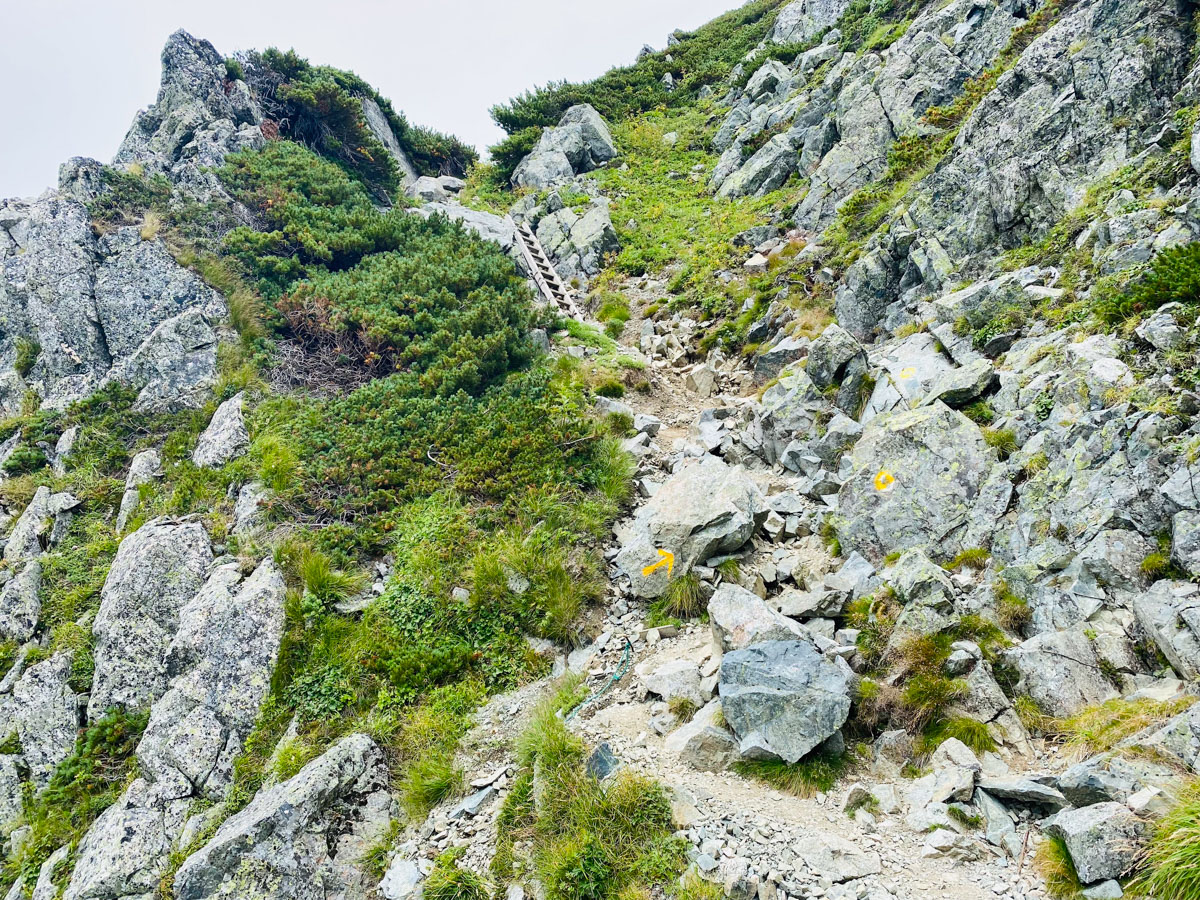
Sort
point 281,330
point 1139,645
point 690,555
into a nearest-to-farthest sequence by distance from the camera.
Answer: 1. point 1139,645
2. point 690,555
3. point 281,330

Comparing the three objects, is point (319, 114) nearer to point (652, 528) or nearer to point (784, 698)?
point (652, 528)

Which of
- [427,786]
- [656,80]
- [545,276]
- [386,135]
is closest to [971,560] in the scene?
[427,786]

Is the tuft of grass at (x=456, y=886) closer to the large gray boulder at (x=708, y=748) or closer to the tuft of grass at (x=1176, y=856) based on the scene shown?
the large gray boulder at (x=708, y=748)

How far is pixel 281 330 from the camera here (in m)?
15.7

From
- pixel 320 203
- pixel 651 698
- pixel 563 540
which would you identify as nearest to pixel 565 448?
pixel 563 540

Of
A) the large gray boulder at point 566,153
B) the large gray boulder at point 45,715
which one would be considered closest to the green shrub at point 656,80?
the large gray boulder at point 566,153

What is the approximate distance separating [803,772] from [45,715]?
Result: 11.0 m

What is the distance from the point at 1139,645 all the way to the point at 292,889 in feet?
29.8

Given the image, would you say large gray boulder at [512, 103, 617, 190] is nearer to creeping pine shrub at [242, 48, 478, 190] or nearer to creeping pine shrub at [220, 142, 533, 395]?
creeping pine shrub at [242, 48, 478, 190]

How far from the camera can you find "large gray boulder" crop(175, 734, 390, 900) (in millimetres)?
6562

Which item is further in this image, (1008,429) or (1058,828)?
(1008,429)

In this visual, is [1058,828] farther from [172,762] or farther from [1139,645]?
[172,762]

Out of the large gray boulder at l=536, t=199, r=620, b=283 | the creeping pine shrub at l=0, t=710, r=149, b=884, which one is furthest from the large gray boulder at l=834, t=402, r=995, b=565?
the large gray boulder at l=536, t=199, r=620, b=283

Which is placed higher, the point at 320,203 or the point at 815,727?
the point at 320,203
